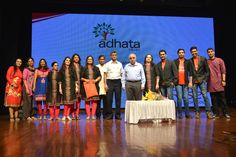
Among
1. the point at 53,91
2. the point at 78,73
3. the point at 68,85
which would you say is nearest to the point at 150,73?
the point at 78,73

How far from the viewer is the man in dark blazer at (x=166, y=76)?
18.0 feet

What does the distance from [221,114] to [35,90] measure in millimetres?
3714

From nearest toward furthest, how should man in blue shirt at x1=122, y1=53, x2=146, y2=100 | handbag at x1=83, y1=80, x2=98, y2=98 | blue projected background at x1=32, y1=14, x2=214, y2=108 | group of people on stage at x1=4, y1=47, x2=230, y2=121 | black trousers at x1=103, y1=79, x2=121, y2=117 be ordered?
man in blue shirt at x1=122, y1=53, x2=146, y2=100, group of people on stage at x1=4, y1=47, x2=230, y2=121, handbag at x1=83, y1=80, x2=98, y2=98, black trousers at x1=103, y1=79, x2=121, y2=117, blue projected background at x1=32, y1=14, x2=214, y2=108

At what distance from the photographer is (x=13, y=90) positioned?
576 cm

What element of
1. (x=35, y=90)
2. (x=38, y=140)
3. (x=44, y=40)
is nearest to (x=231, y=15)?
(x=44, y=40)

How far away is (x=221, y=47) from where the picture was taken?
8.22 m

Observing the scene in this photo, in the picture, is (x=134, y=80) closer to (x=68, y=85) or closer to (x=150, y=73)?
(x=150, y=73)

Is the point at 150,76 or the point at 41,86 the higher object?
the point at 150,76

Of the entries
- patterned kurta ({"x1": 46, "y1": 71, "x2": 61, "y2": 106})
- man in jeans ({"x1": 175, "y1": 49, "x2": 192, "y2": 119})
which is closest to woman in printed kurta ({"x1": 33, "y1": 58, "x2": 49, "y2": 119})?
patterned kurta ({"x1": 46, "y1": 71, "x2": 61, "y2": 106})

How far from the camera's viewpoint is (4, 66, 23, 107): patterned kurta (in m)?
5.71

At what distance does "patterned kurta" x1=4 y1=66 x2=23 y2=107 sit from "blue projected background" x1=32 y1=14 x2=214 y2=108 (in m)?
1.66

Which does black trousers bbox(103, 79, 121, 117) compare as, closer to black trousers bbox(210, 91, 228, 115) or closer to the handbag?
the handbag

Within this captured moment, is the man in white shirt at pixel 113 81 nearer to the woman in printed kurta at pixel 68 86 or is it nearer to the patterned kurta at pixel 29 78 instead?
the woman in printed kurta at pixel 68 86

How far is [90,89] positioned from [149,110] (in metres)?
1.41
